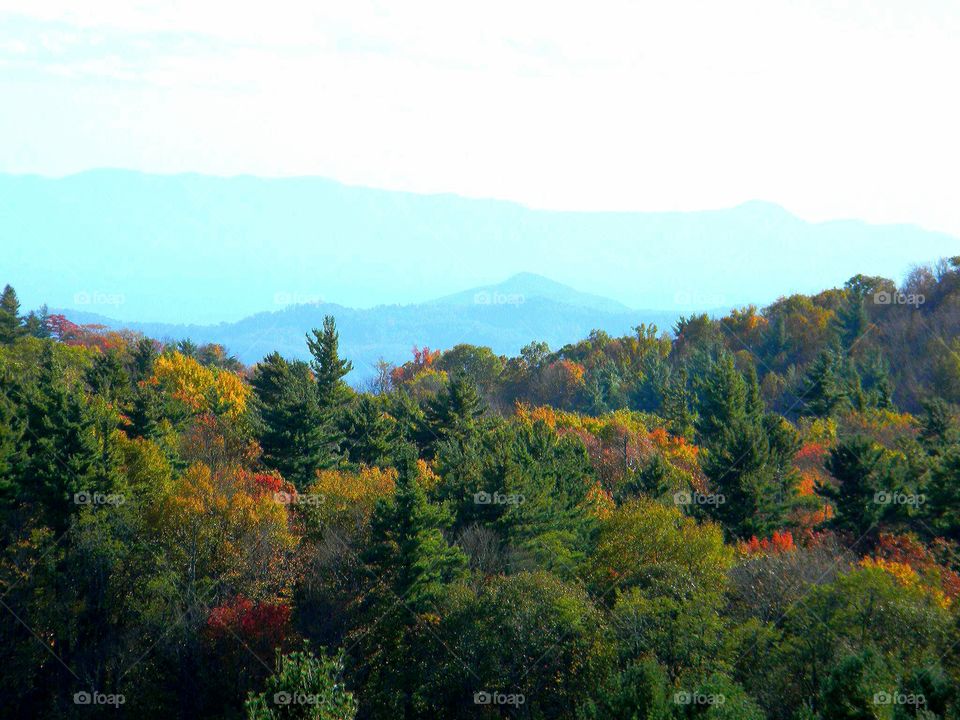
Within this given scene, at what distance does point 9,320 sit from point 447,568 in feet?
204

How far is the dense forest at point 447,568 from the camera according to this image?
22.2 meters

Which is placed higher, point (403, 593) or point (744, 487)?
point (744, 487)

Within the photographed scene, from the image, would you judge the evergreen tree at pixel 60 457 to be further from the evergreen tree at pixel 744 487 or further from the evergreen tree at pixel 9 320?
the evergreen tree at pixel 9 320

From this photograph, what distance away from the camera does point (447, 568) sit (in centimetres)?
3000

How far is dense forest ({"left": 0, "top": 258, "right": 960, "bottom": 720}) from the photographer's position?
22219 mm

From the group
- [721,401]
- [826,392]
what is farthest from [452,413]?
[826,392]

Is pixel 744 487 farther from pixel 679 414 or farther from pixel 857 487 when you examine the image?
pixel 679 414

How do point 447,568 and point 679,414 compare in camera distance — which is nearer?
point 447,568

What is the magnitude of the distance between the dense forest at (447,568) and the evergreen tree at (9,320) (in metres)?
24.7

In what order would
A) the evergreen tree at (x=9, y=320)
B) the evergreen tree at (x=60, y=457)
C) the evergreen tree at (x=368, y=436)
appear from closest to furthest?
the evergreen tree at (x=60, y=457)
the evergreen tree at (x=368, y=436)
the evergreen tree at (x=9, y=320)

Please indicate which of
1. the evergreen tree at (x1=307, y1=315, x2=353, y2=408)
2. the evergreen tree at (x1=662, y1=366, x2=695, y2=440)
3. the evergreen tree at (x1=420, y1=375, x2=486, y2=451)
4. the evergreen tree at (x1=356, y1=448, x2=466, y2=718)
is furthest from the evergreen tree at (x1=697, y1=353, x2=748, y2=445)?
the evergreen tree at (x1=356, y1=448, x2=466, y2=718)

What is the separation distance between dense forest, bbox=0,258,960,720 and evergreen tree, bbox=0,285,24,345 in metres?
24.7

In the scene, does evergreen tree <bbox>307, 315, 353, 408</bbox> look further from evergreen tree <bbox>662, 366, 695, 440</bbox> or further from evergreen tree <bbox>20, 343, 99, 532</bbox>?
evergreen tree <bbox>662, 366, 695, 440</bbox>

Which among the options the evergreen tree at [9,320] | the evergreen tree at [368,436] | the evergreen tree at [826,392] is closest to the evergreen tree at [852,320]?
the evergreen tree at [826,392]
